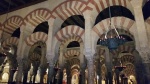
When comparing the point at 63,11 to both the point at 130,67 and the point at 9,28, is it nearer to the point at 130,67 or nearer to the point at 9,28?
the point at 9,28

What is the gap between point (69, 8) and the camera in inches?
189

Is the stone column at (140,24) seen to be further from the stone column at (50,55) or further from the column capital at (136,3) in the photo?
the stone column at (50,55)

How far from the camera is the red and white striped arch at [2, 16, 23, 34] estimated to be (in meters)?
5.73

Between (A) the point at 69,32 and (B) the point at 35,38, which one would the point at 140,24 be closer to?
Answer: (A) the point at 69,32

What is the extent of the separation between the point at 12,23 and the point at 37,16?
1.27m

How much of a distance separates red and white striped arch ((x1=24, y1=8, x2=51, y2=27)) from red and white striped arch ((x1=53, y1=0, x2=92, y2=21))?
341mm

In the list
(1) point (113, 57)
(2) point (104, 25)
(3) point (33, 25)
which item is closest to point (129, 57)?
(1) point (113, 57)

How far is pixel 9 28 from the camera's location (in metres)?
6.05

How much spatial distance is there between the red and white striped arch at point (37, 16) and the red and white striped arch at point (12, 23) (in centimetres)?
38

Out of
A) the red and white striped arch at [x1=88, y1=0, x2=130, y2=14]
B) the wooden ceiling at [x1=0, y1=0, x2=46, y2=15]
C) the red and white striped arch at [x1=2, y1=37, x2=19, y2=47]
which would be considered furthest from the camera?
the red and white striped arch at [x1=2, y1=37, x2=19, y2=47]

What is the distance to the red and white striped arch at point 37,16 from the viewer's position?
5.17 m

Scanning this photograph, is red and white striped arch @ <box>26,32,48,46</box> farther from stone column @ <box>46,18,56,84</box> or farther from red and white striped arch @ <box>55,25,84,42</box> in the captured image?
red and white striped arch @ <box>55,25,84,42</box>

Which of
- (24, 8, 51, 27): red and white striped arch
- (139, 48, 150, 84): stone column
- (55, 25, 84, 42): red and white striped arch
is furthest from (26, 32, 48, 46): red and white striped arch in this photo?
(139, 48, 150, 84): stone column

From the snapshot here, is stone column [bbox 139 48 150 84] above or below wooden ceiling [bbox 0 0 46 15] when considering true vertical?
below
